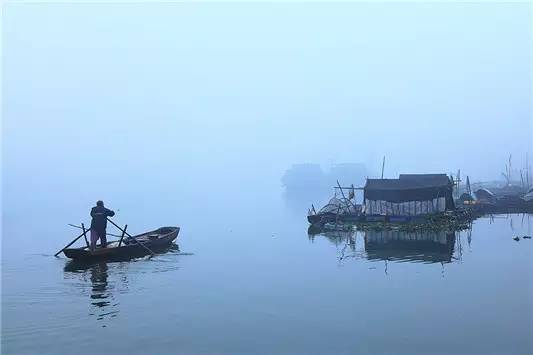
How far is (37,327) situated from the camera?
11867 millimetres

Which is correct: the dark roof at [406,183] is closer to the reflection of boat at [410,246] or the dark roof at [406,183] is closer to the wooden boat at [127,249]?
the reflection of boat at [410,246]

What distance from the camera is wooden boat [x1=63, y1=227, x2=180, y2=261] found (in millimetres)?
19781

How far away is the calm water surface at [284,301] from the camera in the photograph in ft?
34.3

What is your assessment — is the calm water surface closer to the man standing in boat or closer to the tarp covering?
the man standing in boat

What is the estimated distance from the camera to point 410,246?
79.6ft

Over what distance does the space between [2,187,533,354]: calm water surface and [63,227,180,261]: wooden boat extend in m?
0.50

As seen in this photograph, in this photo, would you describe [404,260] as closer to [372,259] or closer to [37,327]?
[372,259]

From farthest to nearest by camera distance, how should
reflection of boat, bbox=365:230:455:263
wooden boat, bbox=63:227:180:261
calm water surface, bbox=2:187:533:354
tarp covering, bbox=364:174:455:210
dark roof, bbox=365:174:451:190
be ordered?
dark roof, bbox=365:174:451:190 < tarp covering, bbox=364:174:455:210 < reflection of boat, bbox=365:230:455:263 < wooden boat, bbox=63:227:180:261 < calm water surface, bbox=2:187:533:354

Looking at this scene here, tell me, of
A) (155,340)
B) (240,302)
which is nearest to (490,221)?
(240,302)

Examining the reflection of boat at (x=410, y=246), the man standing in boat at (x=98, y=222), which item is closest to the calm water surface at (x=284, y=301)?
the reflection of boat at (x=410, y=246)

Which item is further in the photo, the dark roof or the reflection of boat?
the dark roof

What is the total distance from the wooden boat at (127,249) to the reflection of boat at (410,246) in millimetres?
9864

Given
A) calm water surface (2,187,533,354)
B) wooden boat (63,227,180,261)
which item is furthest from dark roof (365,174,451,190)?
wooden boat (63,227,180,261)

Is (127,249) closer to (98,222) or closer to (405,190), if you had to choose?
(98,222)
